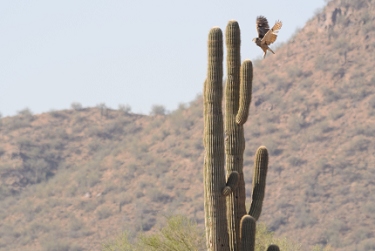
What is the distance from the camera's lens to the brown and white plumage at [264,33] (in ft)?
61.9

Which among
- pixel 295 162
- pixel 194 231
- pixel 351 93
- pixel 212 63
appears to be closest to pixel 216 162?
pixel 212 63

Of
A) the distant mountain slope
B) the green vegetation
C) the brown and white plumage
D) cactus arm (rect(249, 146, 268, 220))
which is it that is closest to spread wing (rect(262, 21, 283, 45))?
the brown and white plumage

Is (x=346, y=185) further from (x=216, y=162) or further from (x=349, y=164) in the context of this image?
(x=216, y=162)

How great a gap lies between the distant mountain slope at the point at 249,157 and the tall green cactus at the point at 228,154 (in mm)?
47929

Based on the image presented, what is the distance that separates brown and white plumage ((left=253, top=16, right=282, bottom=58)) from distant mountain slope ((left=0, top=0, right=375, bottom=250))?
4786 cm

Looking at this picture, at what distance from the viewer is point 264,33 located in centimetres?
1903

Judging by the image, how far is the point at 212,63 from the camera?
61.1 ft

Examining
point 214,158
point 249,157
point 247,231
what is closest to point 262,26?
point 214,158

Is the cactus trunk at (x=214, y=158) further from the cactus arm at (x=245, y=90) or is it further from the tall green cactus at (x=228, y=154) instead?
the cactus arm at (x=245, y=90)

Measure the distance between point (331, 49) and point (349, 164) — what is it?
1475 cm

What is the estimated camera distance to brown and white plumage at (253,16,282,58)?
1888cm

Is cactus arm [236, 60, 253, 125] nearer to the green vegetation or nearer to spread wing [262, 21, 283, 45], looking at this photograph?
spread wing [262, 21, 283, 45]

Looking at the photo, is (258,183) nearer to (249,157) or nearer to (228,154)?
(228,154)

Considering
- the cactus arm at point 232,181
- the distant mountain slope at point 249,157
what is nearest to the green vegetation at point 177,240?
the cactus arm at point 232,181
